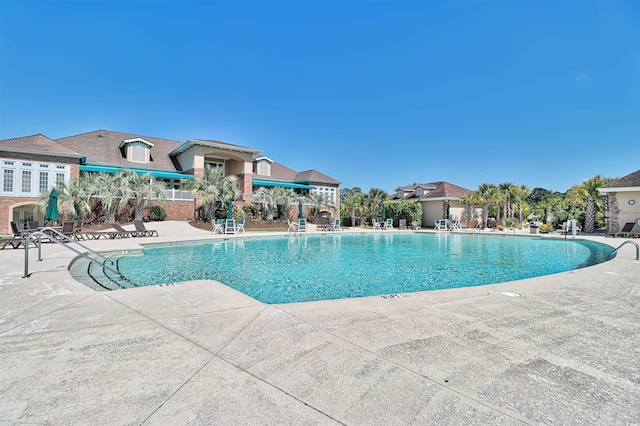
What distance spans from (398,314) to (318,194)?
29907 mm

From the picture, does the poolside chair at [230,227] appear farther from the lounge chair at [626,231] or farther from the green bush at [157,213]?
the lounge chair at [626,231]

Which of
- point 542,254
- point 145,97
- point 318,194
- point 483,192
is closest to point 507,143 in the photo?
point 483,192

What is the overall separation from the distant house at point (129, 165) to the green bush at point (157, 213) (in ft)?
3.38

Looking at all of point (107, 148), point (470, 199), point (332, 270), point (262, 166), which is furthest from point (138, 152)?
point (470, 199)

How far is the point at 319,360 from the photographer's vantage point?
2.64 metres

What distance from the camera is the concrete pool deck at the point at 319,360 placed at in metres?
1.94

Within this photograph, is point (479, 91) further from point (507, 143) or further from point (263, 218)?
point (263, 218)

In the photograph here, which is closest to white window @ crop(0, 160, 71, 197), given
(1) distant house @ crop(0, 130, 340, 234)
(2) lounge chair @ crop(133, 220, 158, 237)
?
(1) distant house @ crop(0, 130, 340, 234)

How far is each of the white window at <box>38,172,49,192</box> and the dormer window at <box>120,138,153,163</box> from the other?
22.6ft

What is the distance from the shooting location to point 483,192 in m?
31.0

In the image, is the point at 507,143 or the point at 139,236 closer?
the point at 139,236

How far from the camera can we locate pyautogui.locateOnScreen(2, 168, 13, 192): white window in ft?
67.3

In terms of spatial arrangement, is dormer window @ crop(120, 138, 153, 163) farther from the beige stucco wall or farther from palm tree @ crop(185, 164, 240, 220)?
the beige stucco wall

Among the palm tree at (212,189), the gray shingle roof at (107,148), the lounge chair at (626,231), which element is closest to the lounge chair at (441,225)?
the lounge chair at (626,231)
